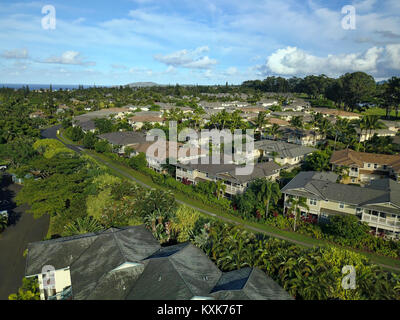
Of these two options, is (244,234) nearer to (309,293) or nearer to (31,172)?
(309,293)

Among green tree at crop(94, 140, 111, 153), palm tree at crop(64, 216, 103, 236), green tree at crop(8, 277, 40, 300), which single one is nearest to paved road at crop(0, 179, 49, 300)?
green tree at crop(8, 277, 40, 300)

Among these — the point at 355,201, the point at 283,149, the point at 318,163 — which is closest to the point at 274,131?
the point at 283,149

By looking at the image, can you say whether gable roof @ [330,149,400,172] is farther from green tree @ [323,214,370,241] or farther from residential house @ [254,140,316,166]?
green tree @ [323,214,370,241]

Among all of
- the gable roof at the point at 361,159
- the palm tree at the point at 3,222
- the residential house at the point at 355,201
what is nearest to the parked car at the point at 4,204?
the palm tree at the point at 3,222

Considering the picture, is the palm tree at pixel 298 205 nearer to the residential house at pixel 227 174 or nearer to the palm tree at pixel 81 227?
the residential house at pixel 227 174

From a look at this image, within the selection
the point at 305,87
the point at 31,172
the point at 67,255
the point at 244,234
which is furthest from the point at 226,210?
the point at 305,87

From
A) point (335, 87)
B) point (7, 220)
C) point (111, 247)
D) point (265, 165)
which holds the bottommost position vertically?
point (7, 220)
